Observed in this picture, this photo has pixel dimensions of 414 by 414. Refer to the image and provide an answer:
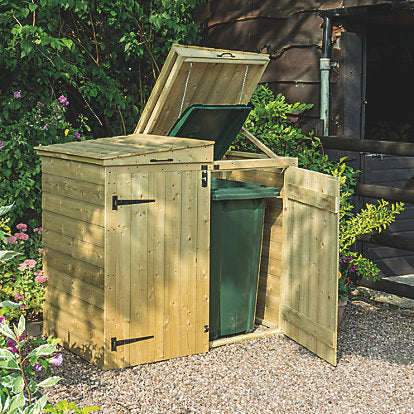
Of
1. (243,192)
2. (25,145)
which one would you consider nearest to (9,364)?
(243,192)

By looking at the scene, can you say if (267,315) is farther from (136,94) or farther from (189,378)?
(136,94)

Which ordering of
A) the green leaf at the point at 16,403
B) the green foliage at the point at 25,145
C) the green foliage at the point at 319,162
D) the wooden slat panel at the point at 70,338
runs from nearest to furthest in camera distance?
1. the green leaf at the point at 16,403
2. the wooden slat panel at the point at 70,338
3. the green foliage at the point at 319,162
4. the green foliage at the point at 25,145

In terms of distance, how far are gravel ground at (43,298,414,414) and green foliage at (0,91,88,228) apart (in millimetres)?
1607

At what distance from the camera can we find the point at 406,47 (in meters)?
8.26

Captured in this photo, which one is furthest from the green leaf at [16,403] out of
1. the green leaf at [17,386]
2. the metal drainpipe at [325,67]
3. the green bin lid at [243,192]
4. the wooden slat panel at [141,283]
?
the metal drainpipe at [325,67]

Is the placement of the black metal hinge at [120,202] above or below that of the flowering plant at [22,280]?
above

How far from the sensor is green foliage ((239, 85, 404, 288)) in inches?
209

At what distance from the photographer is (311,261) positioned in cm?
453

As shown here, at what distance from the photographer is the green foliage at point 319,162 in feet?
17.4

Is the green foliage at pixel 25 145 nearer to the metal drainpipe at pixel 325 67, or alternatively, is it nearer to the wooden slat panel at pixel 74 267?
the wooden slat panel at pixel 74 267

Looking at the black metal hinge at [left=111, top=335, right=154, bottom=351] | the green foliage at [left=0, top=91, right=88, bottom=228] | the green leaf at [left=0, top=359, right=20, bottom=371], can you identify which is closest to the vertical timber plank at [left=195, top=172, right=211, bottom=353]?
the black metal hinge at [left=111, top=335, right=154, bottom=351]

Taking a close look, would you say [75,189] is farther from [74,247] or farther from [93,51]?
[93,51]

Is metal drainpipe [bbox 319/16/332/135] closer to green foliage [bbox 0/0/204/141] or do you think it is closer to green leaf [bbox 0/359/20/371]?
green foliage [bbox 0/0/204/141]

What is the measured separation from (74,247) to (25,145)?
160cm
